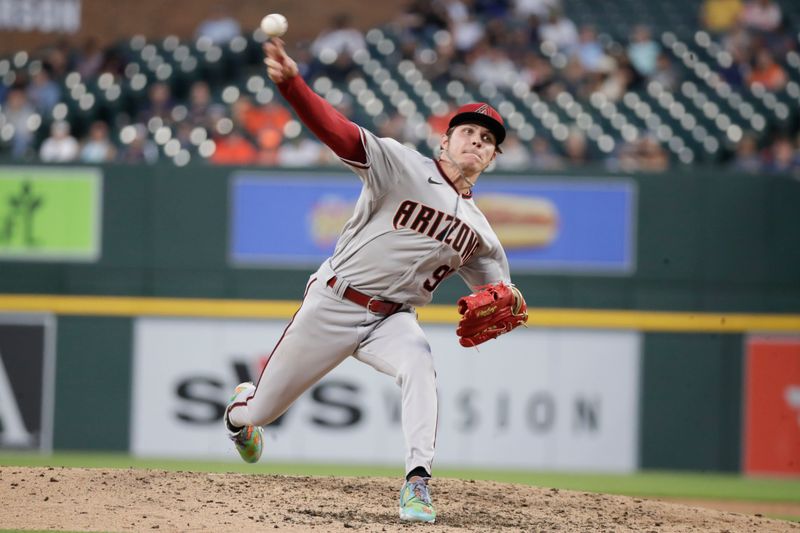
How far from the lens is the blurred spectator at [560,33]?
12969 mm

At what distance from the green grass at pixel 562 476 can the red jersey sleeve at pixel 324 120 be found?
175 inches

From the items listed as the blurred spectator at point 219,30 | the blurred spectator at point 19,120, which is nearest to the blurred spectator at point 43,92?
the blurred spectator at point 19,120

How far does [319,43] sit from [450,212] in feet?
28.3

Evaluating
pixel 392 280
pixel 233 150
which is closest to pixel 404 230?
pixel 392 280

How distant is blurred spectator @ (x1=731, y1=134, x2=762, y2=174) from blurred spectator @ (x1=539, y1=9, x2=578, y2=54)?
246 centimetres

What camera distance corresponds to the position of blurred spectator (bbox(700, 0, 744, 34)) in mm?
14039

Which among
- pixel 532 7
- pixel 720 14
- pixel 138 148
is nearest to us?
pixel 138 148

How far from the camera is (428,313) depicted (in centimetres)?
1018

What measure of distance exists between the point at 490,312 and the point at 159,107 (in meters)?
7.52

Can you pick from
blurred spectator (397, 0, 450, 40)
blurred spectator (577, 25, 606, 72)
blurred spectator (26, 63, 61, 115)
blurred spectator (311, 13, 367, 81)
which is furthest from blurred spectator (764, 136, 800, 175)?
blurred spectator (26, 63, 61, 115)

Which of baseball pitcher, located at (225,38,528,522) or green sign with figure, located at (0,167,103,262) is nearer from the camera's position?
baseball pitcher, located at (225,38,528,522)

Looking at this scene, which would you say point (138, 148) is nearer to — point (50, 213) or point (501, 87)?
point (50, 213)

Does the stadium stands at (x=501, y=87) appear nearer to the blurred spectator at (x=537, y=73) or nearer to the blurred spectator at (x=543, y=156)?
the blurred spectator at (x=537, y=73)

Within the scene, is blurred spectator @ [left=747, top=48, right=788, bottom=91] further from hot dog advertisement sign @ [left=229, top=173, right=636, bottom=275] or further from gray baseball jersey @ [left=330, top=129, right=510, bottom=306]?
gray baseball jersey @ [left=330, top=129, right=510, bottom=306]
